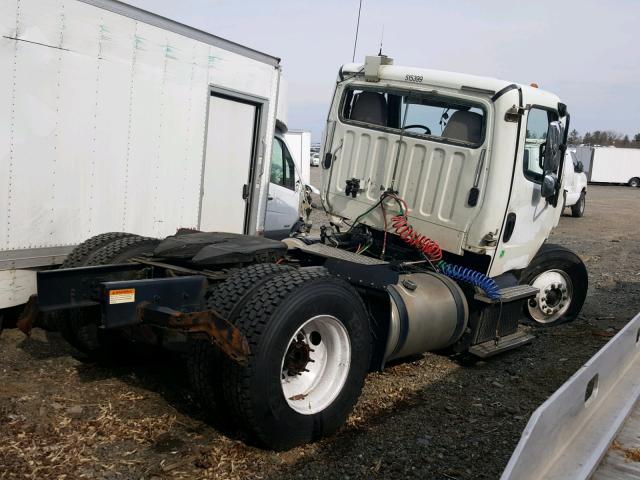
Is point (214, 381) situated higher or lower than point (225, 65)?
lower

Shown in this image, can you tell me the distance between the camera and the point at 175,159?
6352 mm

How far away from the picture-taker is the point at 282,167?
30.0 feet

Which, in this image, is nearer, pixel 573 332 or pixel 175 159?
pixel 175 159

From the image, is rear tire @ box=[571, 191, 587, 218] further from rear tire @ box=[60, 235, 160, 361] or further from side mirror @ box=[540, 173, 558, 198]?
rear tire @ box=[60, 235, 160, 361]

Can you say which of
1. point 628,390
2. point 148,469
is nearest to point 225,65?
point 148,469

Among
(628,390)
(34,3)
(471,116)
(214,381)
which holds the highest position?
(34,3)

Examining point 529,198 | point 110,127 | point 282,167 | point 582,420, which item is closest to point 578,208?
point 282,167

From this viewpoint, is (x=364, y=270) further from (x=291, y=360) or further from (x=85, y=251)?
(x=85, y=251)

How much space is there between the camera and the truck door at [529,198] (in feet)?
18.2

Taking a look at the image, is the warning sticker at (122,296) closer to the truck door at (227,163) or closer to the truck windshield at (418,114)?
the truck windshield at (418,114)

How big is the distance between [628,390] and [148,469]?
2.69m

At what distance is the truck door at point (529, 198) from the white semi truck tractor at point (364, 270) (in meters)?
0.02

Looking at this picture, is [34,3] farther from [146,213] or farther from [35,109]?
[146,213]

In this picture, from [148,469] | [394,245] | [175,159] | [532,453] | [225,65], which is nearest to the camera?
[532,453]
